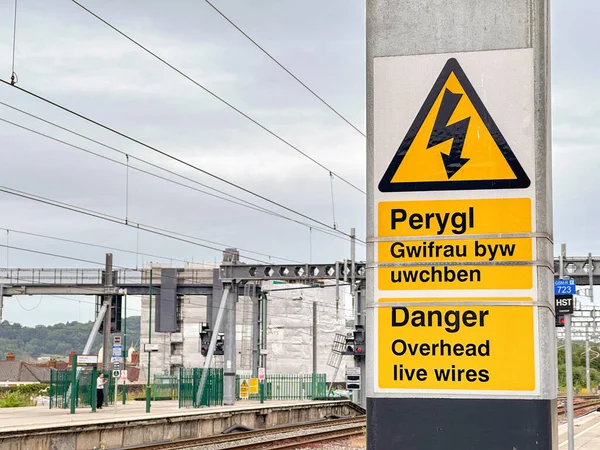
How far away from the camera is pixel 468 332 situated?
537cm

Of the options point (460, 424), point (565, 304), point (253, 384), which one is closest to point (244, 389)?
point (253, 384)

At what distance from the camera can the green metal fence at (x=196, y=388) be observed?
41562 millimetres

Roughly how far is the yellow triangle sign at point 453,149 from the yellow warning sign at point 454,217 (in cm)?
9

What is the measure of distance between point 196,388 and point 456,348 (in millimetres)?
38006

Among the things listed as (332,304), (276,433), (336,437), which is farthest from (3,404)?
(332,304)

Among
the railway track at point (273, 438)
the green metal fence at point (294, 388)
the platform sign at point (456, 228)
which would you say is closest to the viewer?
the platform sign at point (456, 228)

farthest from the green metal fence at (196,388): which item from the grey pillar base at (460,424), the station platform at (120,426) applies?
the grey pillar base at (460,424)

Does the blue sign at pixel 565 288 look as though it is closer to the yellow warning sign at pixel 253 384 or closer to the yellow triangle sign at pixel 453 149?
the yellow triangle sign at pixel 453 149

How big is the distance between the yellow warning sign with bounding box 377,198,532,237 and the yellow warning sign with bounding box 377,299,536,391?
0.44 metres

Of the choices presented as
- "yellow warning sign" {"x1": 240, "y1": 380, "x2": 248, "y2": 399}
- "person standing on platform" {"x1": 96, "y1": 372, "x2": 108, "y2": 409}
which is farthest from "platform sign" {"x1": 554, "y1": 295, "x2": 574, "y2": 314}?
"yellow warning sign" {"x1": 240, "y1": 380, "x2": 248, "y2": 399}

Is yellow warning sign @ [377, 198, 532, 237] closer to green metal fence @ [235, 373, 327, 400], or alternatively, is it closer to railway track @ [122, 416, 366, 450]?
railway track @ [122, 416, 366, 450]

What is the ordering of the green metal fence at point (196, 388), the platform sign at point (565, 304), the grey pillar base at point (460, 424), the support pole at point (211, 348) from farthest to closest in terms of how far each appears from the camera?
the support pole at point (211, 348)
the green metal fence at point (196, 388)
the platform sign at point (565, 304)
the grey pillar base at point (460, 424)

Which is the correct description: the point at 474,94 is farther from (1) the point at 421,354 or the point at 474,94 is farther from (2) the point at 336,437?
(2) the point at 336,437

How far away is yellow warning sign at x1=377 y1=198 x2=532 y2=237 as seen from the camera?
5.46 metres
